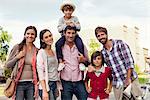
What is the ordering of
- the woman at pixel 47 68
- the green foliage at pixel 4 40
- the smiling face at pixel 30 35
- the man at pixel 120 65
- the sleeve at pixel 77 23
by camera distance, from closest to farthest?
the woman at pixel 47 68, the man at pixel 120 65, the smiling face at pixel 30 35, the sleeve at pixel 77 23, the green foliage at pixel 4 40

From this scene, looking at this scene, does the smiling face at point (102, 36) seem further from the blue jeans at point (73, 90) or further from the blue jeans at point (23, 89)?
the blue jeans at point (23, 89)

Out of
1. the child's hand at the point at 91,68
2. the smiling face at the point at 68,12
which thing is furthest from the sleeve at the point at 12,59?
the child's hand at the point at 91,68

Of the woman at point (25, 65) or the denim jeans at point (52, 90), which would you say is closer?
the denim jeans at point (52, 90)

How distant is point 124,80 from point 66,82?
876 millimetres

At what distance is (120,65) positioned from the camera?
535cm

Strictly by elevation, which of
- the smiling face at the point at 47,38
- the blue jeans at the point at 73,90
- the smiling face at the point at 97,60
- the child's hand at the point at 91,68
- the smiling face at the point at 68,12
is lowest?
the blue jeans at the point at 73,90

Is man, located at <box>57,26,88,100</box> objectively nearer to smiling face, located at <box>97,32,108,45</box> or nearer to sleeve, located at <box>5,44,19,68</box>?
smiling face, located at <box>97,32,108,45</box>

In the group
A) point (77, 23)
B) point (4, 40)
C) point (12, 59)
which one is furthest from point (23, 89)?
point (4, 40)

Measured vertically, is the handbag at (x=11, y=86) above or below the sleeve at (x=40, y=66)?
below

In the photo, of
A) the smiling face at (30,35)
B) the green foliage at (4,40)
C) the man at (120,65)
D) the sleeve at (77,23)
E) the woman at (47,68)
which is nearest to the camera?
the woman at (47,68)

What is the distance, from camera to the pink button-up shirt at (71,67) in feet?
17.5

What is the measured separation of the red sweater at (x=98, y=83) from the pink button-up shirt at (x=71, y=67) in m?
0.20

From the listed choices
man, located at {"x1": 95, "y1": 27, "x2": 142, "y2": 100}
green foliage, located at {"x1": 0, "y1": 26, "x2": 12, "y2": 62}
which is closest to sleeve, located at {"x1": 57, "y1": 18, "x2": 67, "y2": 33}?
man, located at {"x1": 95, "y1": 27, "x2": 142, "y2": 100}

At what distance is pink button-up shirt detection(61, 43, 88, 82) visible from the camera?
17.5ft
